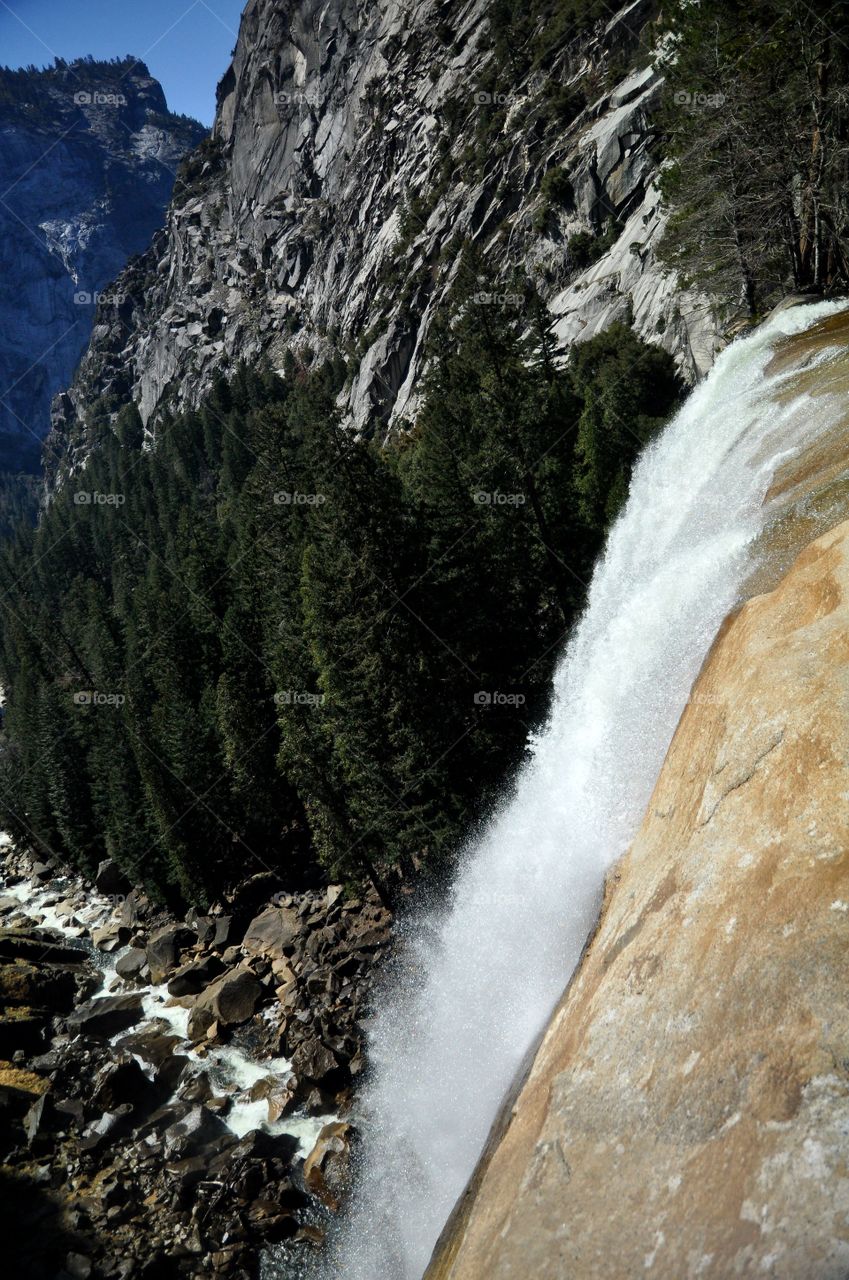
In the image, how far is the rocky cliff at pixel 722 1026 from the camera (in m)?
4.89

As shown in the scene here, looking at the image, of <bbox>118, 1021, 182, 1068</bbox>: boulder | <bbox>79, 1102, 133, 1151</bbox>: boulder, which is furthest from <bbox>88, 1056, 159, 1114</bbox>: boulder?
<bbox>118, 1021, 182, 1068</bbox>: boulder

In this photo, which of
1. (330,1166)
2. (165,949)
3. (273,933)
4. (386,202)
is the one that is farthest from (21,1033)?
(386,202)

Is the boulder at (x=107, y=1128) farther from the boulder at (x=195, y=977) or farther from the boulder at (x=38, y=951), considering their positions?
the boulder at (x=38, y=951)

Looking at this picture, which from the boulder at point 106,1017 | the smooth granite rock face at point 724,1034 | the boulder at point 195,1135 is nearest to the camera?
the smooth granite rock face at point 724,1034

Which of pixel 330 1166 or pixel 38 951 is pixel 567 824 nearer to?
pixel 330 1166

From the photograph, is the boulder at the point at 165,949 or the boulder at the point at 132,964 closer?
the boulder at the point at 165,949

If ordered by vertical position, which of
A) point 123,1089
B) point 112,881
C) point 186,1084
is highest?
point 112,881

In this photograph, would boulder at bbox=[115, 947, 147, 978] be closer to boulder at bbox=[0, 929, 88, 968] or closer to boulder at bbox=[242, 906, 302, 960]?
boulder at bbox=[0, 929, 88, 968]

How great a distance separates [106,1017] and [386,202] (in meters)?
110

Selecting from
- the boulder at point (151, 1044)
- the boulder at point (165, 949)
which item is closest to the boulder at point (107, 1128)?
the boulder at point (151, 1044)

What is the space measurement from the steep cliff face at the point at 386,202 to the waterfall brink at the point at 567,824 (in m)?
17.0

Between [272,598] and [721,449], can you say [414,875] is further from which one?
[721,449]

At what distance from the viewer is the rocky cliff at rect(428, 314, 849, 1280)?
4895mm

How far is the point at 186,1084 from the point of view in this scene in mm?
23531
